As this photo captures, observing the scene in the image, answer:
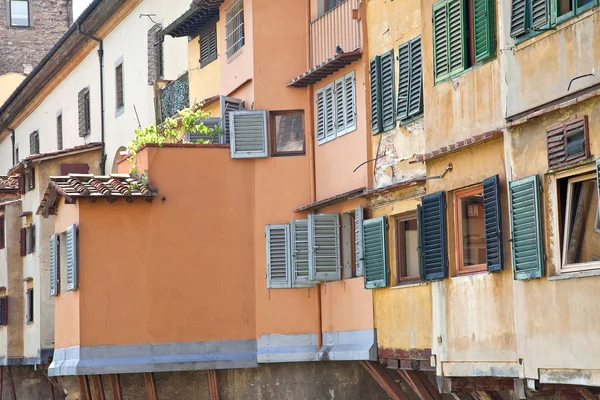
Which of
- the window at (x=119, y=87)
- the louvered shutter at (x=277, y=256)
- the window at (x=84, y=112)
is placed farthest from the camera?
the window at (x=84, y=112)

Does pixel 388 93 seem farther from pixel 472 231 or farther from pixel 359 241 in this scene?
pixel 472 231

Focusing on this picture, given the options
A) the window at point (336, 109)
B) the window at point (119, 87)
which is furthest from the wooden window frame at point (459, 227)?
the window at point (119, 87)

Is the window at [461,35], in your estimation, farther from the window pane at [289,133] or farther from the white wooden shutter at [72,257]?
the white wooden shutter at [72,257]

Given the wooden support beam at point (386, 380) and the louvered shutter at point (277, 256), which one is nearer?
the wooden support beam at point (386, 380)

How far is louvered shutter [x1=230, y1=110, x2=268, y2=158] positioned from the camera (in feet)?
74.4

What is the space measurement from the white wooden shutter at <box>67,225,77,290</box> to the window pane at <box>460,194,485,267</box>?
789 cm

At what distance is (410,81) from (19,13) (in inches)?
1850

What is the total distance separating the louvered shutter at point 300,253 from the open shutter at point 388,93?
2.92 m

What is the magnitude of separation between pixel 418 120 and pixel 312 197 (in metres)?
4.19

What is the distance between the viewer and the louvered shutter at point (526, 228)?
14484mm

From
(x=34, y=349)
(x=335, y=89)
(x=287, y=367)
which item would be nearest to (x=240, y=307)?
(x=287, y=367)

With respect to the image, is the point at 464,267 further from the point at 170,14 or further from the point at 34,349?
the point at 34,349

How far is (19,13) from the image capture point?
63.1 m

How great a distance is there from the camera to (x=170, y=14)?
2952 cm
